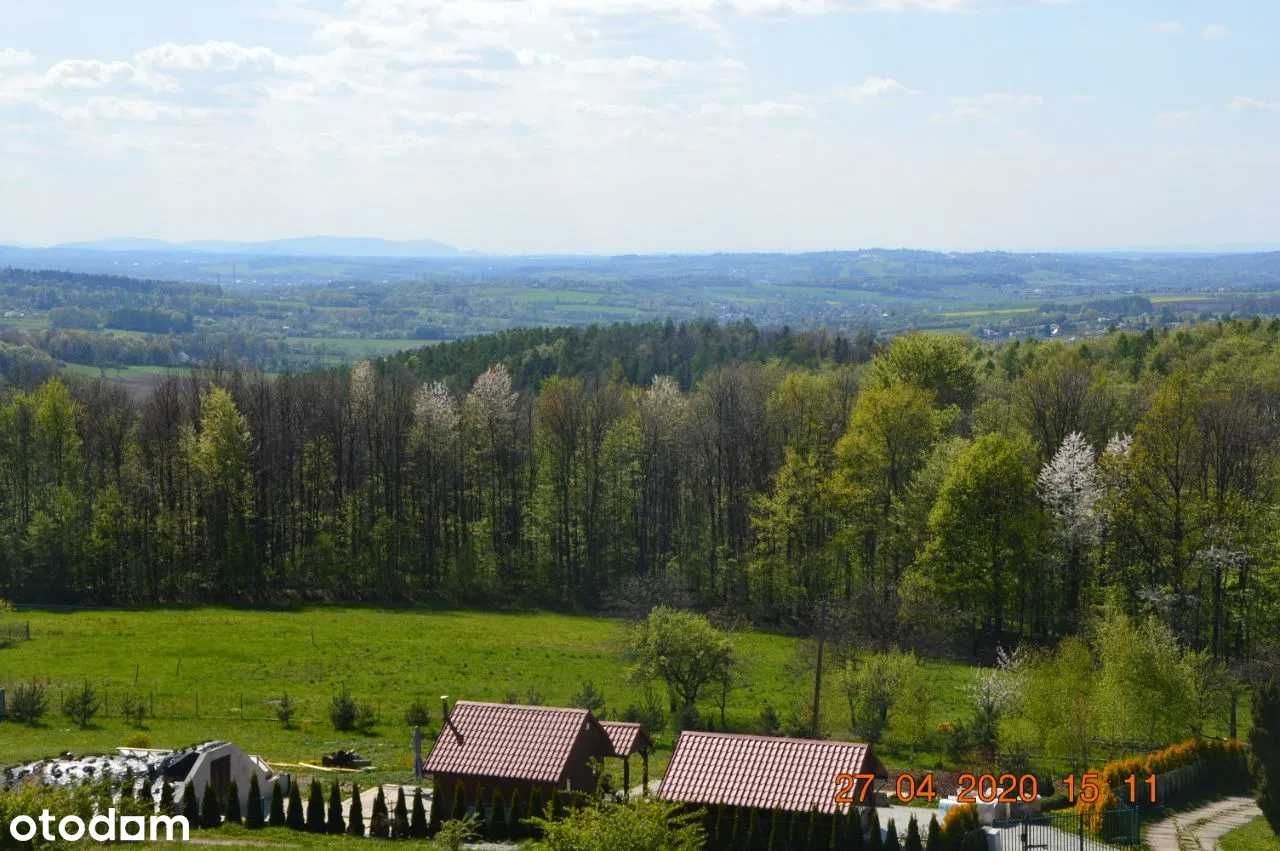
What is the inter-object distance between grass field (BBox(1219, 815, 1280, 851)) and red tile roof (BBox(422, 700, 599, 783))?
16383 millimetres

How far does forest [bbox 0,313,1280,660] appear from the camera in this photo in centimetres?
6406

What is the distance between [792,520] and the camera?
73.4 meters

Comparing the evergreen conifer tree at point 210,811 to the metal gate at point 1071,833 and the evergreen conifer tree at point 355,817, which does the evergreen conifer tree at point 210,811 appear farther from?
the metal gate at point 1071,833

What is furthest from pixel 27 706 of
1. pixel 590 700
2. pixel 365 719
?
pixel 590 700

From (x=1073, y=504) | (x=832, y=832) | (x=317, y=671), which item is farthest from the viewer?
(x=1073, y=504)

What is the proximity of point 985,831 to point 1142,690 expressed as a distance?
14.1 meters

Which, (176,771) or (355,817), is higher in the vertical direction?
(176,771)

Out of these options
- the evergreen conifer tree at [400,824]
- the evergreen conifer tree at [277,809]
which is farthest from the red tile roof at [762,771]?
the evergreen conifer tree at [277,809]

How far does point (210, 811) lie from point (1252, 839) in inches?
1037

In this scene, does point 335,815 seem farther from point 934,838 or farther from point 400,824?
point 934,838

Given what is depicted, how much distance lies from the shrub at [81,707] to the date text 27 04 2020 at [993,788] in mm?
26796

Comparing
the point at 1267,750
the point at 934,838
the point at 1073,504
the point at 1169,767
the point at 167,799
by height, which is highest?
the point at 1073,504

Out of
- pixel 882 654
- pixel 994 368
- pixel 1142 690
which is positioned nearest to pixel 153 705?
pixel 882 654

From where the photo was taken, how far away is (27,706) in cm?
4775
